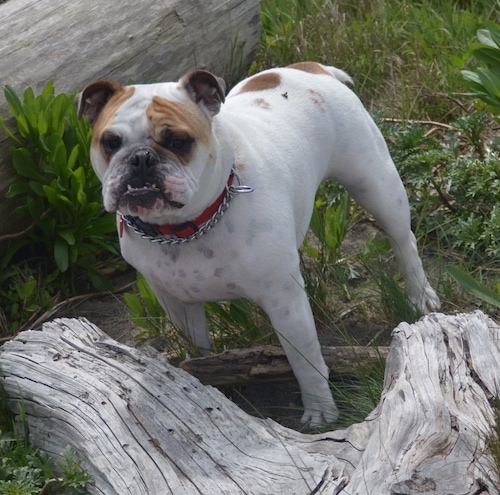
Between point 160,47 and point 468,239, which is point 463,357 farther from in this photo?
point 160,47

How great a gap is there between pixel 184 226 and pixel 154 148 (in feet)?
0.98

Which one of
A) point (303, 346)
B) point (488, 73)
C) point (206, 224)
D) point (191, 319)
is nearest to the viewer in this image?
point (206, 224)

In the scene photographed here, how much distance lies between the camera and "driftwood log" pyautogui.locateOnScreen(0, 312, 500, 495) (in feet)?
8.32

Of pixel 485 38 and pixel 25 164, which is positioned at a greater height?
pixel 25 164

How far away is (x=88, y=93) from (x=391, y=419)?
144 cm

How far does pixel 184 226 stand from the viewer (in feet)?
10.4

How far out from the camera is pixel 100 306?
14.8ft

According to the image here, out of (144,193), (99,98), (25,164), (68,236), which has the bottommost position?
(68,236)

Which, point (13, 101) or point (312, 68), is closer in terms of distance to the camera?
point (312, 68)

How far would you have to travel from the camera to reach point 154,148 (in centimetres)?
301

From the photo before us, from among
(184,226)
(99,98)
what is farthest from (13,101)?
(184,226)

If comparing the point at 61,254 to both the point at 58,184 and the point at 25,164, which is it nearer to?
the point at 58,184

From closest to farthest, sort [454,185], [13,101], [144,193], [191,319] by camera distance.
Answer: [144,193], [191,319], [13,101], [454,185]

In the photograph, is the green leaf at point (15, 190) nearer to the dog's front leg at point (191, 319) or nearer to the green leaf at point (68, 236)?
the green leaf at point (68, 236)
